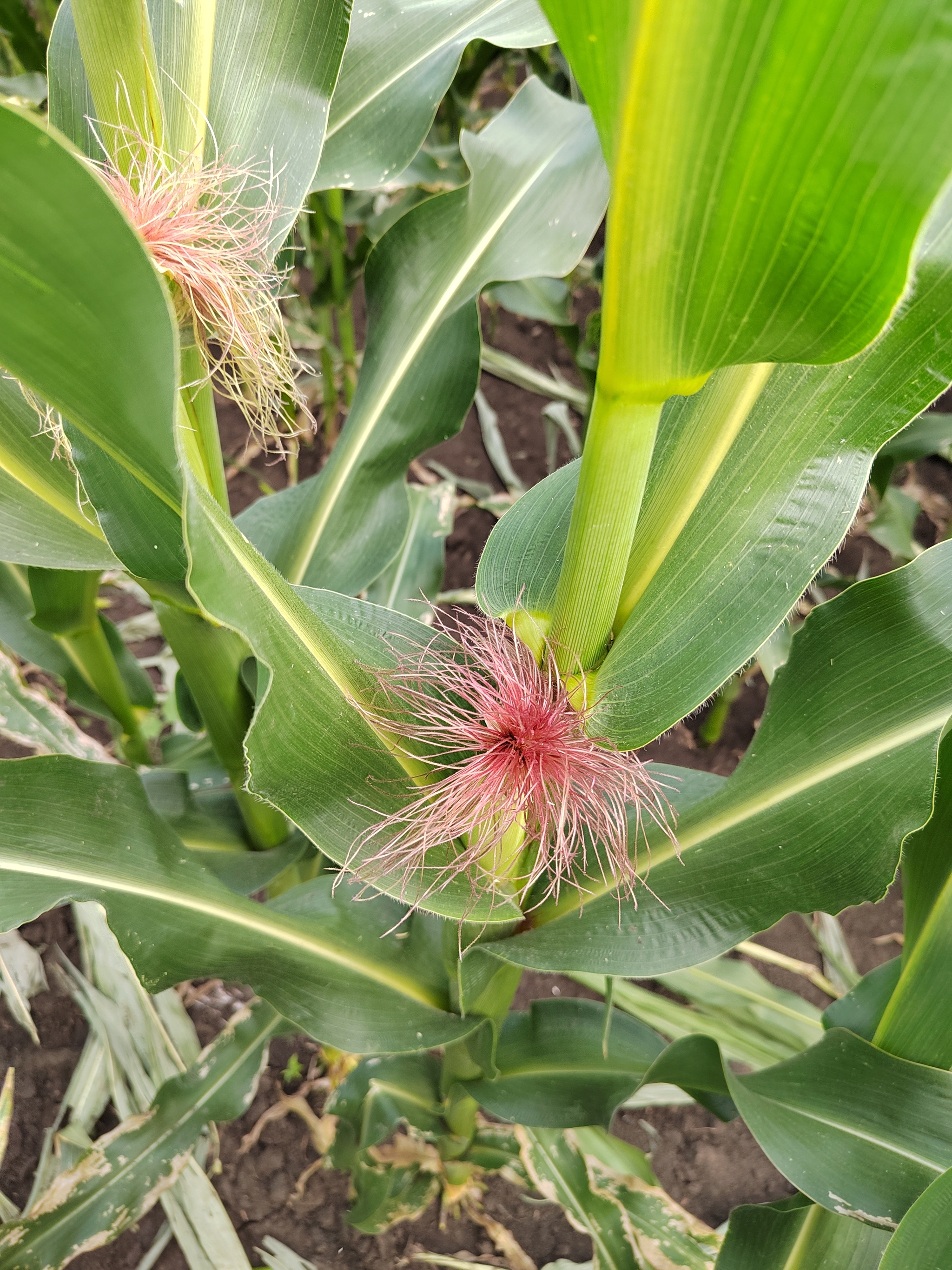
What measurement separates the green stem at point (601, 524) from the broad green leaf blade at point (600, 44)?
11cm

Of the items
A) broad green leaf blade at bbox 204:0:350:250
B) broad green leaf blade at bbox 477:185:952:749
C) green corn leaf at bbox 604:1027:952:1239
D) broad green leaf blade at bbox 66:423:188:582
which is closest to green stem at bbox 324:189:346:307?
broad green leaf blade at bbox 204:0:350:250

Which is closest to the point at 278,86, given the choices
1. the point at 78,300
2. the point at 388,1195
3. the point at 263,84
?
the point at 263,84

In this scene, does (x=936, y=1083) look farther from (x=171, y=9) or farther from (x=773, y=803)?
(x=171, y=9)

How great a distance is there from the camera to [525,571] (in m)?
0.61

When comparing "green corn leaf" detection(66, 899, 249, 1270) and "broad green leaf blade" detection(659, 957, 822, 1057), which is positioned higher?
"broad green leaf blade" detection(659, 957, 822, 1057)

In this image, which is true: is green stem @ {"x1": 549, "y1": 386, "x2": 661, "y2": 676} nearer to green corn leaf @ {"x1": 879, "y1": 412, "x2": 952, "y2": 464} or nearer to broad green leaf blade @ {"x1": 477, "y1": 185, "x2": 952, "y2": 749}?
broad green leaf blade @ {"x1": 477, "y1": 185, "x2": 952, "y2": 749}

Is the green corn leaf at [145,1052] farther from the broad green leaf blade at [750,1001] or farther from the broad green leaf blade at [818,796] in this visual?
the broad green leaf blade at [818,796]

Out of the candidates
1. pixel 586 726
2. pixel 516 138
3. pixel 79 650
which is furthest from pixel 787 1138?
pixel 516 138

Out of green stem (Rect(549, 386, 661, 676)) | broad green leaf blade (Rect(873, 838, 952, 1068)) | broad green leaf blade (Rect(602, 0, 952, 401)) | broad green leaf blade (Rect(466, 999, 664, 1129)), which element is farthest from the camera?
broad green leaf blade (Rect(466, 999, 664, 1129))

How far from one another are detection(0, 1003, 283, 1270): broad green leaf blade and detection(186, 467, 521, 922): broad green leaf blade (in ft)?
2.01

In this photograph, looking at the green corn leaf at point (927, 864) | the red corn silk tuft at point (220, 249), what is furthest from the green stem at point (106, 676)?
the green corn leaf at point (927, 864)

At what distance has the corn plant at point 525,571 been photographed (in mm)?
290

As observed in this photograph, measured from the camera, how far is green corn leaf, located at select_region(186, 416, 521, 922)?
0.40m

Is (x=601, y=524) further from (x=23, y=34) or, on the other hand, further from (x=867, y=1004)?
(x=23, y=34)
